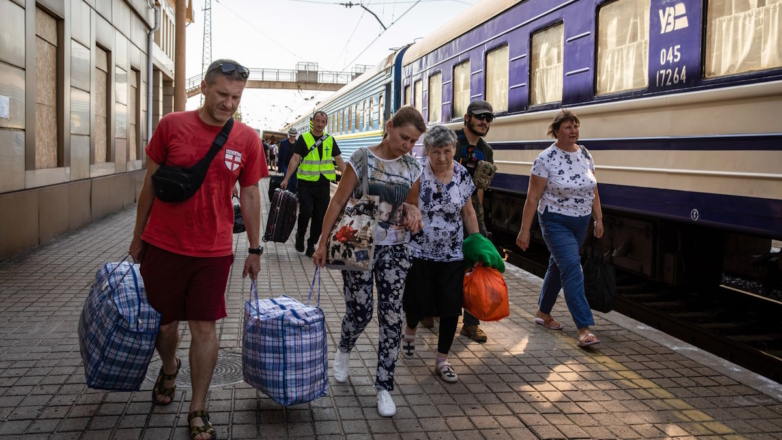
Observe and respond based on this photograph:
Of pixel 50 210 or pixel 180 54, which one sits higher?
pixel 180 54

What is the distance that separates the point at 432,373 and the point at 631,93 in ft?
10.7

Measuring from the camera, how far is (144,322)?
3.71 meters

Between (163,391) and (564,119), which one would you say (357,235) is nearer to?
(163,391)

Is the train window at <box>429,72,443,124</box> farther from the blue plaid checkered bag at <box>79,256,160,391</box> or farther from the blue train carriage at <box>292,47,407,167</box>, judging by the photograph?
the blue plaid checkered bag at <box>79,256,160,391</box>

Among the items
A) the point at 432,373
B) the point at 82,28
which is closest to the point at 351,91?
the point at 82,28

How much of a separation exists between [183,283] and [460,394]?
1726 millimetres

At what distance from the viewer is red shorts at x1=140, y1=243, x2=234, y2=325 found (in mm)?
3494

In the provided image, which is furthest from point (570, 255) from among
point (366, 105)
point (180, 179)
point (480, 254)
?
point (366, 105)

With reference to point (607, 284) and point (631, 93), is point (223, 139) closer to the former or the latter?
point (607, 284)

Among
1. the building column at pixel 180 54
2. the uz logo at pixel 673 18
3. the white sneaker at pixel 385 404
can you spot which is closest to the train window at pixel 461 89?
the uz logo at pixel 673 18

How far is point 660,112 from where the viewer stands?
5977 millimetres

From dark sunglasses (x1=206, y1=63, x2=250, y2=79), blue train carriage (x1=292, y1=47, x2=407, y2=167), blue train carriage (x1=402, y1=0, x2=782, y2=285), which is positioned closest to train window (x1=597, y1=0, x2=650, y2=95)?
blue train carriage (x1=402, y1=0, x2=782, y2=285)

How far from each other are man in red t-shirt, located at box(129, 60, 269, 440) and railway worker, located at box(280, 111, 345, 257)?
5.15 meters

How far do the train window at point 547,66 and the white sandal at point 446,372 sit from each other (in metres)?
4.14
